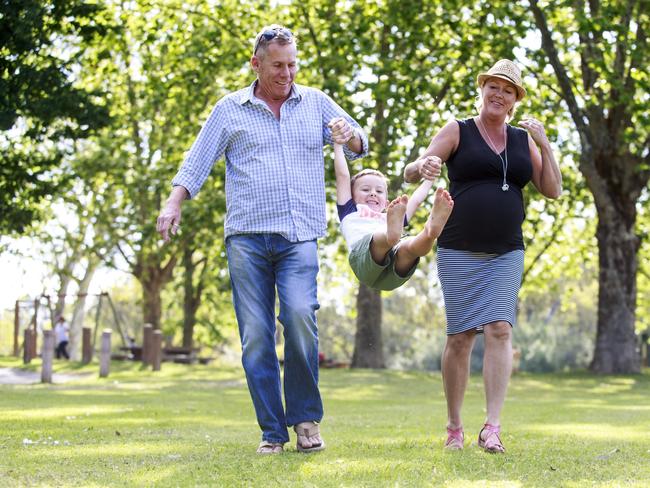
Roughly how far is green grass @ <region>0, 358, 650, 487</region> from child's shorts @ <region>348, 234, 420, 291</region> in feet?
3.22

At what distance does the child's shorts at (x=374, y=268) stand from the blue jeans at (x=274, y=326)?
299mm

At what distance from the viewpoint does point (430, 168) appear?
22.1ft

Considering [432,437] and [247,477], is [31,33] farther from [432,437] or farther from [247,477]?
[247,477]

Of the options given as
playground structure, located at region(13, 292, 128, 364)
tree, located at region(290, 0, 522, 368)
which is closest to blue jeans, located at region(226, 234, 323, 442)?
tree, located at region(290, 0, 522, 368)

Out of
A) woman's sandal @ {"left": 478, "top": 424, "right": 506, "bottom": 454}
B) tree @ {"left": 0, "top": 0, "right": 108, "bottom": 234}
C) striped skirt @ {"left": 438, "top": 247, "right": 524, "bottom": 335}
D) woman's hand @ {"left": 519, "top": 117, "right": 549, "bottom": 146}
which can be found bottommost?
woman's sandal @ {"left": 478, "top": 424, "right": 506, "bottom": 454}

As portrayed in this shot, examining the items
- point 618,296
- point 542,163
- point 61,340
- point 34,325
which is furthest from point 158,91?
point 542,163

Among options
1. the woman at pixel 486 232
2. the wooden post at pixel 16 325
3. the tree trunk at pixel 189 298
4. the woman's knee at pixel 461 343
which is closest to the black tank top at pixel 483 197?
the woman at pixel 486 232

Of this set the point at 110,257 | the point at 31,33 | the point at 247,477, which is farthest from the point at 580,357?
the point at 247,477

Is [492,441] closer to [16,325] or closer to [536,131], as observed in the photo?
[536,131]

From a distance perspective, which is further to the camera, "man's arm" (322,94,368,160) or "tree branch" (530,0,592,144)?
"tree branch" (530,0,592,144)

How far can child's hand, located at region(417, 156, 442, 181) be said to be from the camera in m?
6.71

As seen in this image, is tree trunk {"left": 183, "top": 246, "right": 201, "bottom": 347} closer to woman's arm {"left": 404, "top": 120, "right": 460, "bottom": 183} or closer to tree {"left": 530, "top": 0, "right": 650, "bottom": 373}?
tree {"left": 530, "top": 0, "right": 650, "bottom": 373}

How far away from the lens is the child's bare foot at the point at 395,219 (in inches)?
251

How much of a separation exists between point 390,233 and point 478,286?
91cm
